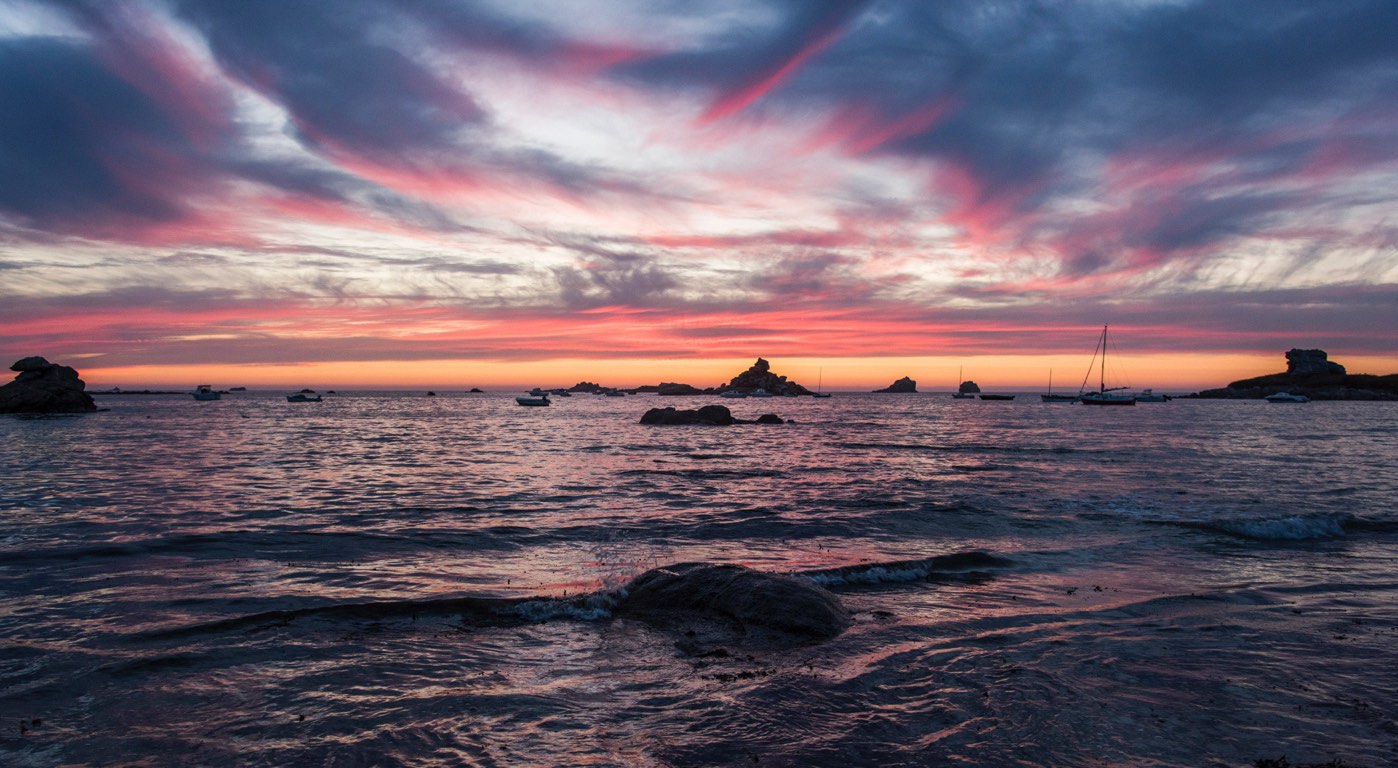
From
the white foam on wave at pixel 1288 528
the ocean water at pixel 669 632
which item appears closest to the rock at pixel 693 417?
the ocean water at pixel 669 632

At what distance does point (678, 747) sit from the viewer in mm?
6836

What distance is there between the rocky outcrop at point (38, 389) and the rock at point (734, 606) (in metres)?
123

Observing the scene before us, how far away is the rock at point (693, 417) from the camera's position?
3004 inches

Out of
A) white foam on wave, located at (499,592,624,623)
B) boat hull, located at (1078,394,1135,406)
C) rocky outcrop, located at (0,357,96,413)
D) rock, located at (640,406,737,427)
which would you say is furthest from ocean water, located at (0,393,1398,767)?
boat hull, located at (1078,394,1135,406)

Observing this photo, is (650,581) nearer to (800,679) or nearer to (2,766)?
(800,679)

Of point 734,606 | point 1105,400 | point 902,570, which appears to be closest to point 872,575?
point 902,570

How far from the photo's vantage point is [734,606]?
457 inches

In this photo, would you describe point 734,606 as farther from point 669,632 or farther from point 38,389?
point 38,389

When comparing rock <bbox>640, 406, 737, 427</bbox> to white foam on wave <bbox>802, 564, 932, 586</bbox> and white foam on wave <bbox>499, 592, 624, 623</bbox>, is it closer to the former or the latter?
white foam on wave <bbox>802, 564, 932, 586</bbox>

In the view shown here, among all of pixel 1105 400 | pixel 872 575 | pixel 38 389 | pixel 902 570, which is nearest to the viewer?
pixel 872 575

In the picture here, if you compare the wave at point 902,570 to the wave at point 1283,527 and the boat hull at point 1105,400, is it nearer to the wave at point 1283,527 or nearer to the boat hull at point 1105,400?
the wave at point 1283,527

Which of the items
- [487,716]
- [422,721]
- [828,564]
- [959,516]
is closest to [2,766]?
[422,721]

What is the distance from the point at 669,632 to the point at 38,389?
4946 inches

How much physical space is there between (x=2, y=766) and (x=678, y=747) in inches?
254
